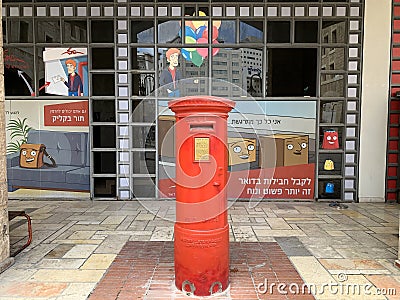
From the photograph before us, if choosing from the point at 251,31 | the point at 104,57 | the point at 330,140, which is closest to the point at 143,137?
the point at 104,57

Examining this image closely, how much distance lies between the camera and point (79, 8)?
21.9 ft

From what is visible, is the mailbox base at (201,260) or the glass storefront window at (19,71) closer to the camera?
the mailbox base at (201,260)

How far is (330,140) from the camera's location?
6812 millimetres

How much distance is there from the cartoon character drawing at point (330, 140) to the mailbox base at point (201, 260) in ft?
14.4

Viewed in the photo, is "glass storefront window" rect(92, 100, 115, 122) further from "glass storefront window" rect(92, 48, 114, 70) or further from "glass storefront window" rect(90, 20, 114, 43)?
"glass storefront window" rect(90, 20, 114, 43)

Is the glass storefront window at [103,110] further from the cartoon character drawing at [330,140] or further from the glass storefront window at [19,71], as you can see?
the cartoon character drawing at [330,140]

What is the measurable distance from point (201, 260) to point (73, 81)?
5070 mm

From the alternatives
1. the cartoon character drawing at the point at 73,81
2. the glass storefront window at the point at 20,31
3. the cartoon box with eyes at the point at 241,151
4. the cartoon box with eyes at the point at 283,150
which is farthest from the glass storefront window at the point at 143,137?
the glass storefront window at the point at 20,31

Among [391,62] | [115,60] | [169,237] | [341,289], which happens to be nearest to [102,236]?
[169,237]

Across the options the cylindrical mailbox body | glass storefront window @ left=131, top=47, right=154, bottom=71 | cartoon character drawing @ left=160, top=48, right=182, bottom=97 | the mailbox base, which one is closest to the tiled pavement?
the mailbox base

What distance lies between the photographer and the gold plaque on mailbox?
9.77ft

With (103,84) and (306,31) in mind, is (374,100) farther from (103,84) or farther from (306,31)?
(103,84)

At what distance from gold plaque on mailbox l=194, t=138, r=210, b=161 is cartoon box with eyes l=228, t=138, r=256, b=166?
387 cm

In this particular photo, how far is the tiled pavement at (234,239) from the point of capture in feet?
10.8
